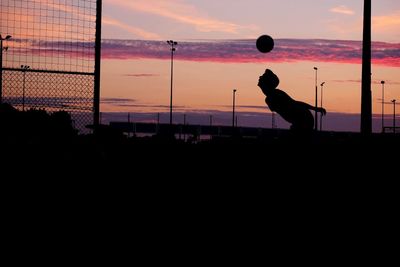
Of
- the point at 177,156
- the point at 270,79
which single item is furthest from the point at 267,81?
the point at 177,156

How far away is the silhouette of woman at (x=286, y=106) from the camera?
13.6 metres

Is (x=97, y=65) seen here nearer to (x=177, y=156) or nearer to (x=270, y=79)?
(x=177, y=156)

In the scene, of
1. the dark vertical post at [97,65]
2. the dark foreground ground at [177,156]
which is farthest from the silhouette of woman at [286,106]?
the dark vertical post at [97,65]

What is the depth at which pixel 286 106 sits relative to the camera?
13711 millimetres

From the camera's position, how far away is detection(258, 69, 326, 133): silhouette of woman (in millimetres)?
13641

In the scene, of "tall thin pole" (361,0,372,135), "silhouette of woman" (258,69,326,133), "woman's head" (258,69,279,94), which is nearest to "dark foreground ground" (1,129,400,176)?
"silhouette of woman" (258,69,326,133)

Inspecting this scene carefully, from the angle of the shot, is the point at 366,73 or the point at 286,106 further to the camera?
the point at 286,106

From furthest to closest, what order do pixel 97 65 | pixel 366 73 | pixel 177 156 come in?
pixel 97 65, pixel 177 156, pixel 366 73

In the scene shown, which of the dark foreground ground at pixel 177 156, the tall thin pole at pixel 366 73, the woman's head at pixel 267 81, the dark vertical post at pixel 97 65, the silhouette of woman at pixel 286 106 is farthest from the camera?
the dark vertical post at pixel 97 65

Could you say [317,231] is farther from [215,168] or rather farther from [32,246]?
[215,168]

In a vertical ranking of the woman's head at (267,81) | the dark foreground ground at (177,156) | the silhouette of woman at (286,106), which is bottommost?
the dark foreground ground at (177,156)

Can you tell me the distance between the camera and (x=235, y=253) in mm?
6531

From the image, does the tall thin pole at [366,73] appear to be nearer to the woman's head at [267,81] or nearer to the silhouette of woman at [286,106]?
the silhouette of woman at [286,106]

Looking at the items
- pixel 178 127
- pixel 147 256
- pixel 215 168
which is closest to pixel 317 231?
pixel 147 256
